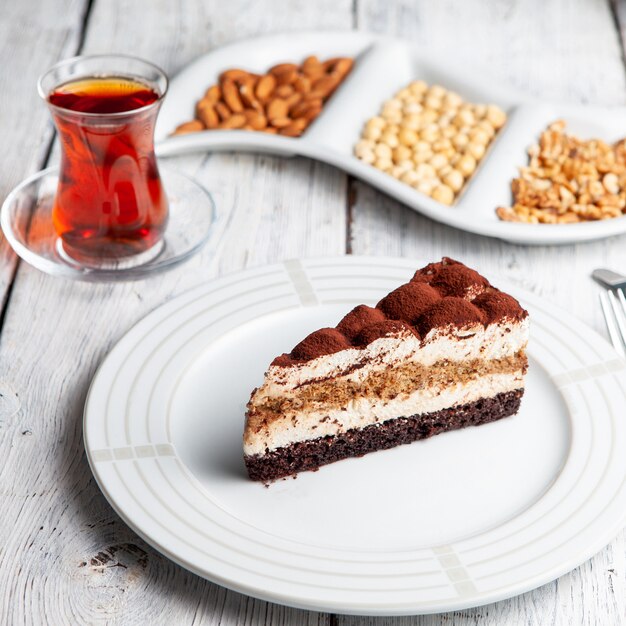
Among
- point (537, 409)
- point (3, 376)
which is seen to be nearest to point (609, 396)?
point (537, 409)

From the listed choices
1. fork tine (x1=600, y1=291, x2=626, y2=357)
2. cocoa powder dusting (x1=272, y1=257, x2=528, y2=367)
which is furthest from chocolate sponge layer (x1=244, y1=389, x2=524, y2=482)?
fork tine (x1=600, y1=291, x2=626, y2=357)

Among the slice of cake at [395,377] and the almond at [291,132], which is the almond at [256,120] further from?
the slice of cake at [395,377]

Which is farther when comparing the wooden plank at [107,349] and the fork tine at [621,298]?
the fork tine at [621,298]

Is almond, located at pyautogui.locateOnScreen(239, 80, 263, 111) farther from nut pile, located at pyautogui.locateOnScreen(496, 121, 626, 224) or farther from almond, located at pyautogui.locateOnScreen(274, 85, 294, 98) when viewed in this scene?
nut pile, located at pyautogui.locateOnScreen(496, 121, 626, 224)

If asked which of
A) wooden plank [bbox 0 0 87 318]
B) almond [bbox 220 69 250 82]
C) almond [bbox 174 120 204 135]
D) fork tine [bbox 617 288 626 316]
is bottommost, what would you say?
wooden plank [bbox 0 0 87 318]

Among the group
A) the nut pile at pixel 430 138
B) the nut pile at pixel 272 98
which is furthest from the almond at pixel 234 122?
the nut pile at pixel 430 138

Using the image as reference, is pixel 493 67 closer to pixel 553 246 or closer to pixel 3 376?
pixel 553 246
